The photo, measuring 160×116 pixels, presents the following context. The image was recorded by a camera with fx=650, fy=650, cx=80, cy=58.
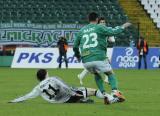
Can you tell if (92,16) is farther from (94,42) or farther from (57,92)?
(57,92)

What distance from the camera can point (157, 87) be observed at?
872 inches

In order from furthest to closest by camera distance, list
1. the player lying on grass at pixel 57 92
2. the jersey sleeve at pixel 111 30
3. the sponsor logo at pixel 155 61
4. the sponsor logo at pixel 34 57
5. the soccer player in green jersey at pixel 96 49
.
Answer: the sponsor logo at pixel 155 61 → the sponsor logo at pixel 34 57 → the soccer player in green jersey at pixel 96 49 → the jersey sleeve at pixel 111 30 → the player lying on grass at pixel 57 92

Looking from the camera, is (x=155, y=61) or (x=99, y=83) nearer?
(x=99, y=83)

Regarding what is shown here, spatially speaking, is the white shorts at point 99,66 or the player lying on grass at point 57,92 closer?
the player lying on grass at point 57,92

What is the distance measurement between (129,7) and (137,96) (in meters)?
31.4

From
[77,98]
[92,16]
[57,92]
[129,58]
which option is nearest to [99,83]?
[77,98]

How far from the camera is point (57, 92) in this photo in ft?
50.0

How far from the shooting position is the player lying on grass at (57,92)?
49.0 ft

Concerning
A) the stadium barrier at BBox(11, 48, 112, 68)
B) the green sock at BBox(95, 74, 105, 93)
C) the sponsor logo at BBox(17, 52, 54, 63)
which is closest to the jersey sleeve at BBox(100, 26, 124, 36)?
the green sock at BBox(95, 74, 105, 93)

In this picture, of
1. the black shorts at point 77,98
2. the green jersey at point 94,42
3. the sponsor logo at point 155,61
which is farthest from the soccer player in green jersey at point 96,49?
the sponsor logo at point 155,61

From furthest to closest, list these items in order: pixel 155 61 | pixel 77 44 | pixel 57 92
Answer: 1. pixel 155 61
2. pixel 77 44
3. pixel 57 92

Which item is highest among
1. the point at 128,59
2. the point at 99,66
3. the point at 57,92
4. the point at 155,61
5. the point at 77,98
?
the point at 99,66

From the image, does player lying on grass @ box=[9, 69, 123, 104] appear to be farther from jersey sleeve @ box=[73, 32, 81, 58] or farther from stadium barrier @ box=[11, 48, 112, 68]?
stadium barrier @ box=[11, 48, 112, 68]

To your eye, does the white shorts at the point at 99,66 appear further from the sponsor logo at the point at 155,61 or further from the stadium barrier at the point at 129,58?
the sponsor logo at the point at 155,61
